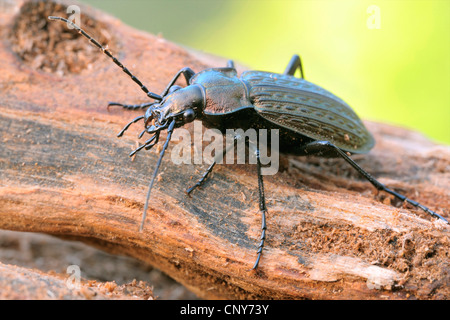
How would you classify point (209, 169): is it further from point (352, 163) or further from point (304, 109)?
point (352, 163)

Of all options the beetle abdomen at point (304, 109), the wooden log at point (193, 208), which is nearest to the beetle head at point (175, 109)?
the wooden log at point (193, 208)

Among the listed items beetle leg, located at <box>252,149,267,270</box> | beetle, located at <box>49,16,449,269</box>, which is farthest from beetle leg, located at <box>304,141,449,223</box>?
beetle leg, located at <box>252,149,267,270</box>

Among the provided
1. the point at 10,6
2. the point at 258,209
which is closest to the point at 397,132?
the point at 258,209

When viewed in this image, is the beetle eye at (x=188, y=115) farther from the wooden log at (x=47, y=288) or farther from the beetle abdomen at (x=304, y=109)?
the wooden log at (x=47, y=288)

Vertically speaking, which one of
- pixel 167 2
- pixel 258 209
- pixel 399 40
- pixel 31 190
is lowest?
pixel 258 209

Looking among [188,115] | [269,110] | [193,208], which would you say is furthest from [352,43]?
[193,208]
